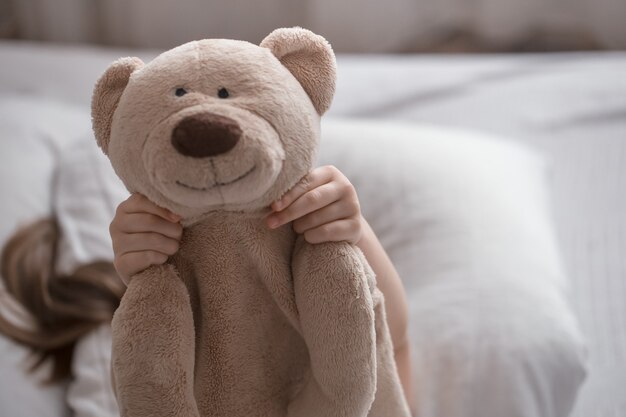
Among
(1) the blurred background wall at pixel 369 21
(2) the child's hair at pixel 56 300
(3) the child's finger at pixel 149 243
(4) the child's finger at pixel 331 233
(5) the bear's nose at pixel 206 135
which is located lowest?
(2) the child's hair at pixel 56 300

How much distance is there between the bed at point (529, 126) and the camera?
88cm

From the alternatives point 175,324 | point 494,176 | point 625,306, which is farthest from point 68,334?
point 625,306

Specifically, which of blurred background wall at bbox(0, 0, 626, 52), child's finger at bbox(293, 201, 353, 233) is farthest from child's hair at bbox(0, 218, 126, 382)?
blurred background wall at bbox(0, 0, 626, 52)

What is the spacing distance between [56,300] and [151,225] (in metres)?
0.47

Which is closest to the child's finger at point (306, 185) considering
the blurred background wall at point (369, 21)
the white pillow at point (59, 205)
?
the white pillow at point (59, 205)

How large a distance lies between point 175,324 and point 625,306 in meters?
0.66

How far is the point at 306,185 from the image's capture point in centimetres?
49

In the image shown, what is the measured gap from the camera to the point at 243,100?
438 mm

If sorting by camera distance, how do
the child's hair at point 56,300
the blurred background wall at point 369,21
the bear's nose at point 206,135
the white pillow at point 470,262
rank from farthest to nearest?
the blurred background wall at point 369,21
the child's hair at point 56,300
the white pillow at point 470,262
the bear's nose at point 206,135

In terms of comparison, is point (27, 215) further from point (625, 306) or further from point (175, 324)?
point (625, 306)

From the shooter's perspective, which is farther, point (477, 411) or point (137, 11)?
point (137, 11)

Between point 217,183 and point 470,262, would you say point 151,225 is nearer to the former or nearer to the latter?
point 217,183

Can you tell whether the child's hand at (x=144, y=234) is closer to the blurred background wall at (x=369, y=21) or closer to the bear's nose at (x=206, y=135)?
the bear's nose at (x=206, y=135)

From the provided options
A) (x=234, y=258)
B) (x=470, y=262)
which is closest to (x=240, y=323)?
(x=234, y=258)
